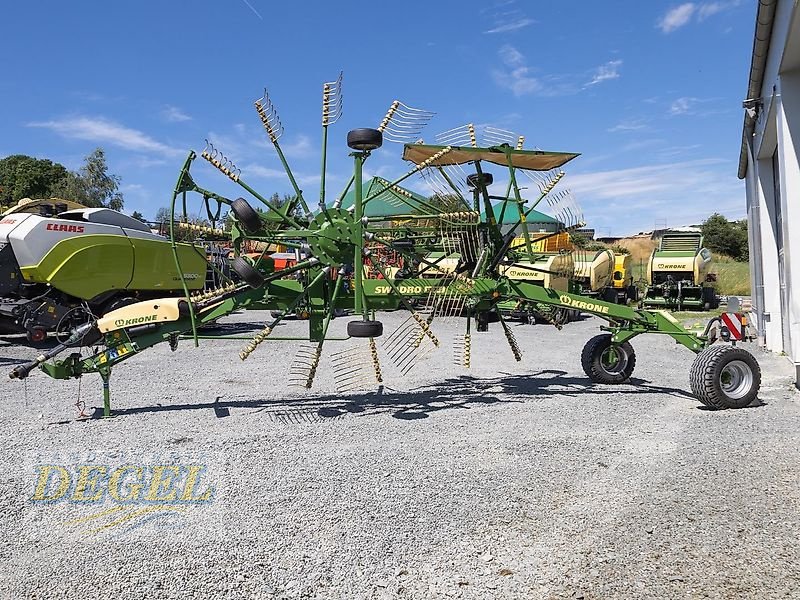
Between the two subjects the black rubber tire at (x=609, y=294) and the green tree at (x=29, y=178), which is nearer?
the black rubber tire at (x=609, y=294)

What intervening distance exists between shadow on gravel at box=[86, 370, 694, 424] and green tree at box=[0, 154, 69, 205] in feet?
123

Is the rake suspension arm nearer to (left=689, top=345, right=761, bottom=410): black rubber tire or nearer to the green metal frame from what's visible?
the green metal frame

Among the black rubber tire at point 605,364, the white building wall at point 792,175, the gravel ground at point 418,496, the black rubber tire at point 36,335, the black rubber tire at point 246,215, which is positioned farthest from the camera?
the black rubber tire at point 36,335

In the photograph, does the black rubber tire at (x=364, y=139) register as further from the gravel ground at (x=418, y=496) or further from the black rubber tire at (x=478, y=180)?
the gravel ground at (x=418, y=496)

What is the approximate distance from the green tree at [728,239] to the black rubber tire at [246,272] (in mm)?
47171

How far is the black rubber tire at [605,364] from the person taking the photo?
345 inches

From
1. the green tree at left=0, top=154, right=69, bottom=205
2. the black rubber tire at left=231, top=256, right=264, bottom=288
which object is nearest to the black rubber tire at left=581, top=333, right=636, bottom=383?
the black rubber tire at left=231, top=256, right=264, bottom=288

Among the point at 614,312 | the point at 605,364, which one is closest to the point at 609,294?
the point at 605,364

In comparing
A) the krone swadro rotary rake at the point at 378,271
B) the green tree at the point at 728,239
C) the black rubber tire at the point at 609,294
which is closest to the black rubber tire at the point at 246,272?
the krone swadro rotary rake at the point at 378,271

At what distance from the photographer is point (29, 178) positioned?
1629 inches

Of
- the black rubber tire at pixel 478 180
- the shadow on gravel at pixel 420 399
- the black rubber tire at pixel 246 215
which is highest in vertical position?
the black rubber tire at pixel 478 180

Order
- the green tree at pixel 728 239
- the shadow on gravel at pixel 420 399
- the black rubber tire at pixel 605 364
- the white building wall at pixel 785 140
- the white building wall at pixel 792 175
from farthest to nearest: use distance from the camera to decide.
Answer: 1. the green tree at pixel 728 239
2. the black rubber tire at pixel 605 364
3. the white building wall at pixel 792 175
4. the white building wall at pixel 785 140
5. the shadow on gravel at pixel 420 399

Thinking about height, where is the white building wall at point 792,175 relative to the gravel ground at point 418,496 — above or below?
above

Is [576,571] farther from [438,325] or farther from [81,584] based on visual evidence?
[438,325]
